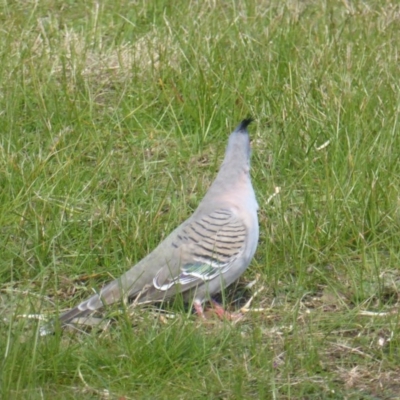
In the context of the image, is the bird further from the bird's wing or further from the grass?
the grass

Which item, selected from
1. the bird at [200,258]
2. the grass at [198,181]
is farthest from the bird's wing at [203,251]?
the grass at [198,181]

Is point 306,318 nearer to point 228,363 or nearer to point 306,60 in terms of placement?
point 228,363

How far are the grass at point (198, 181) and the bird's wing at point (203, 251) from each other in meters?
0.15

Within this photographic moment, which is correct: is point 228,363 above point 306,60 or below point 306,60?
below

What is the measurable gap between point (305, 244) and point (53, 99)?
1.99 metres

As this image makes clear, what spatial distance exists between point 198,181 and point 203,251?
1.02 meters

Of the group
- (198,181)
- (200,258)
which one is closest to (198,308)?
(200,258)

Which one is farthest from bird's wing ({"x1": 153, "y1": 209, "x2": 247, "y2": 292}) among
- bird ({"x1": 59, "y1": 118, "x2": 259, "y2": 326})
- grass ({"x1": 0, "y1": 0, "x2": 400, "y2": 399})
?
grass ({"x1": 0, "y1": 0, "x2": 400, "y2": 399})

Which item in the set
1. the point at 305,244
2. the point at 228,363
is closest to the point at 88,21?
the point at 305,244

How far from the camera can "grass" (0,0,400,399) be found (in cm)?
396

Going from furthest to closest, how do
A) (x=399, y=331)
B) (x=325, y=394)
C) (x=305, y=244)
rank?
(x=305, y=244) < (x=399, y=331) < (x=325, y=394)

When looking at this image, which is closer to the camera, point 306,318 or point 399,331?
point 399,331

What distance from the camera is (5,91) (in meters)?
6.08

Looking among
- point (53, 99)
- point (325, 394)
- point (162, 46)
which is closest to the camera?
point (325, 394)
